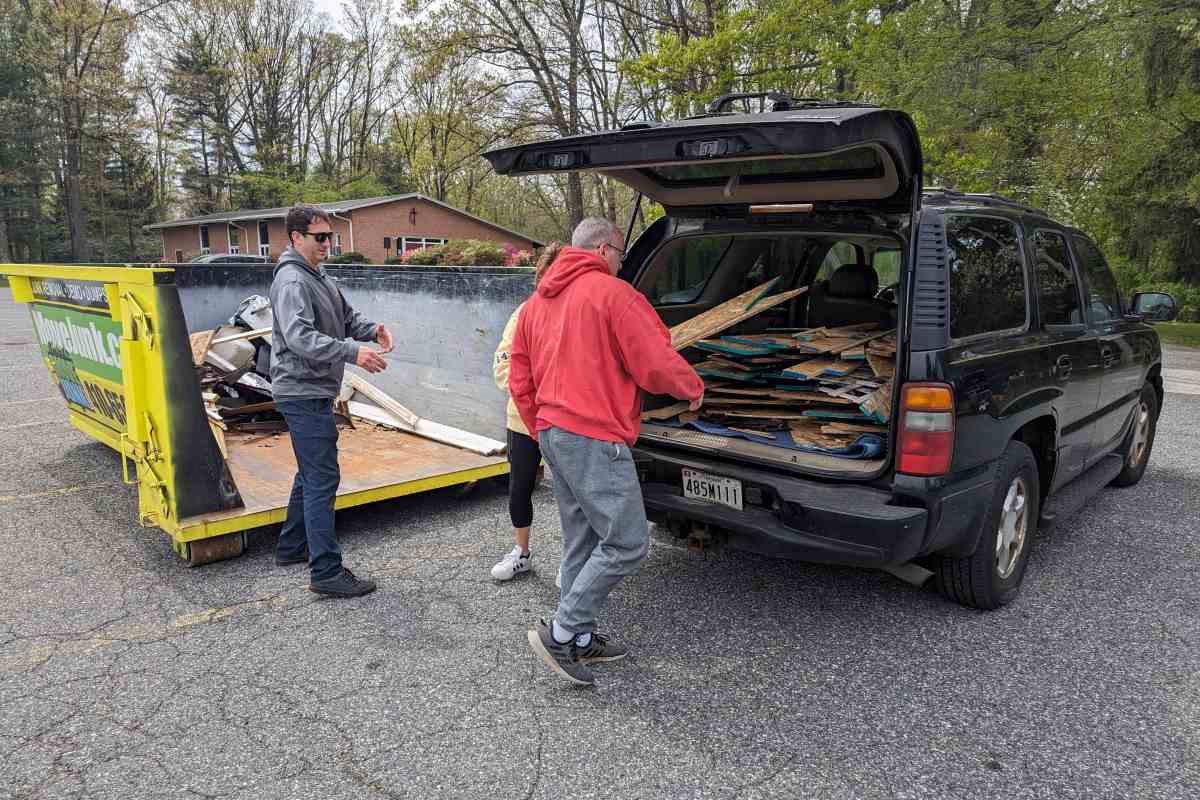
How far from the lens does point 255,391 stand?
20.9ft

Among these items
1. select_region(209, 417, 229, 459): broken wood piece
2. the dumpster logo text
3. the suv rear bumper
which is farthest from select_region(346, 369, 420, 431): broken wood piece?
the suv rear bumper

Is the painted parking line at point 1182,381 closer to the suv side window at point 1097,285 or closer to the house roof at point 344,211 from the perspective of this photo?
the suv side window at point 1097,285

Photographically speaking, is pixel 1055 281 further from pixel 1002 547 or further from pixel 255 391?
pixel 255 391

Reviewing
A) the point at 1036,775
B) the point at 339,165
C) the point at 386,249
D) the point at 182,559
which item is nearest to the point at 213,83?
the point at 339,165

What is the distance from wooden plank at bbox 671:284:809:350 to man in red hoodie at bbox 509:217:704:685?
107 centimetres

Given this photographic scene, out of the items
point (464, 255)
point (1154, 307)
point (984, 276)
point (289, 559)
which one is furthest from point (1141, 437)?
point (464, 255)

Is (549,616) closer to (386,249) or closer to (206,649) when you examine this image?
(206,649)

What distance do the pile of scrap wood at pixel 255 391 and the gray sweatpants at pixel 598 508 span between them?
9.40 ft

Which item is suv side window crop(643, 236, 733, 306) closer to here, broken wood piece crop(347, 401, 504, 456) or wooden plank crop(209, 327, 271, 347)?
broken wood piece crop(347, 401, 504, 456)

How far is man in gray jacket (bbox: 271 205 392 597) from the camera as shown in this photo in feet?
12.3

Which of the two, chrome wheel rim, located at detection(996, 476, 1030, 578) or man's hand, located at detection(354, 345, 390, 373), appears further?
man's hand, located at detection(354, 345, 390, 373)

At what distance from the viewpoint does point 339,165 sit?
52.7m

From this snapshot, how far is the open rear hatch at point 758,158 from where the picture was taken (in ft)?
9.18

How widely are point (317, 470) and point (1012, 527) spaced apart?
3.23 m
